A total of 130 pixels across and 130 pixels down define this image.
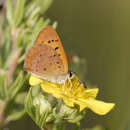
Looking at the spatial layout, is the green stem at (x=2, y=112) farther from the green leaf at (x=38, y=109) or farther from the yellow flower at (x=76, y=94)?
the green leaf at (x=38, y=109)

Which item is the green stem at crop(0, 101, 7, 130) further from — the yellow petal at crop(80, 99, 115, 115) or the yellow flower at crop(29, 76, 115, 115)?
the yellow petal at crop(80, 99, 115, 115)

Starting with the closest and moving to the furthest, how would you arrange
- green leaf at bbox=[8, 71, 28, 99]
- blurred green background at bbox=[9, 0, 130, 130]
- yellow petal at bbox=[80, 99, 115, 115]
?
yellow petal at bbox=[80, 99, 115, 115] → green leaf at bbox=[8, 71, 28, 99] → blurred green background at bbox=[9, 0, 130, 130]

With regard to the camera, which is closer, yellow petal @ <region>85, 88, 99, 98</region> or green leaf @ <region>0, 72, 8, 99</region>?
green leaf @ <region>0, 72, 8, 99</region>

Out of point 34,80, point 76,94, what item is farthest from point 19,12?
point 76,94

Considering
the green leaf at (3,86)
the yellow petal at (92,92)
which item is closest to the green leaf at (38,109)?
the green leaf at (3,86)

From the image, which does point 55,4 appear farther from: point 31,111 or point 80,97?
point 31,111

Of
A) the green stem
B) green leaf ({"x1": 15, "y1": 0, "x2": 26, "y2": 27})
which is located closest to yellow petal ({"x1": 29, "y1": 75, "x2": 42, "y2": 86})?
the green stem

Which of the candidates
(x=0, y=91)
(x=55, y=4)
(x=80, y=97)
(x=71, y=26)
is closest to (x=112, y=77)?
(x=71, y=26)
